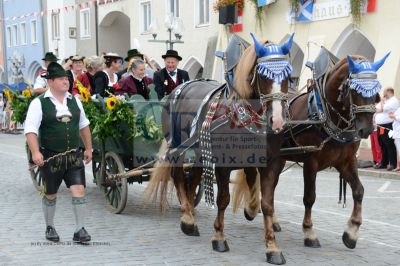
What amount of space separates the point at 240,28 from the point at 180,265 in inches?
655

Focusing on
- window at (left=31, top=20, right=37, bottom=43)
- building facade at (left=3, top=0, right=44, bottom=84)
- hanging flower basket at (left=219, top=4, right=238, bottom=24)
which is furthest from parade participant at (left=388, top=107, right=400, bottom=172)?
window at (left=31, top=20, right=37, bottom=43)

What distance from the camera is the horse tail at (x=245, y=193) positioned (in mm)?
7035

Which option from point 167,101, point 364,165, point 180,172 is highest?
point 167,101

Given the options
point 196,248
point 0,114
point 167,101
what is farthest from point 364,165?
point 0,114

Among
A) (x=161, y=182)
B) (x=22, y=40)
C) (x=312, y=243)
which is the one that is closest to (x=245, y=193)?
(x=161, y=182)

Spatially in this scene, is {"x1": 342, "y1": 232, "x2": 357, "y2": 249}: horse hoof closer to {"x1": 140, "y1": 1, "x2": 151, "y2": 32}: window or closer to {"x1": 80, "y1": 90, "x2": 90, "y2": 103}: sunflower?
{"x1": 80, "y1": 90, "x2": 90, "y2": 103}: sunflower

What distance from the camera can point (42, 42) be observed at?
123ft

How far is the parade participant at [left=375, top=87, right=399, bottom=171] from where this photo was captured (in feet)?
42.0

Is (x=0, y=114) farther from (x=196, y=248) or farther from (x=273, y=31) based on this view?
(x=196, y=248)

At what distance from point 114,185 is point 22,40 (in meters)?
35.4

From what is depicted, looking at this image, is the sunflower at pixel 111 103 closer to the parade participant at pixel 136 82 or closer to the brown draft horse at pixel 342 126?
the parade participant at pixel 136 82

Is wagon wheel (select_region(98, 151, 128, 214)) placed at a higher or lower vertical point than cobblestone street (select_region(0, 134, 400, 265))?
higher

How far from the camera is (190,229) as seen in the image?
654cm

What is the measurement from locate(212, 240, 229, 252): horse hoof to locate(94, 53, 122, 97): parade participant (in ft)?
12.1
